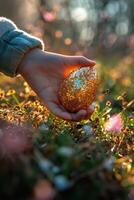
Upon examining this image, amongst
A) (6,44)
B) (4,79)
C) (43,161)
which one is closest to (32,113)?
(6,44)

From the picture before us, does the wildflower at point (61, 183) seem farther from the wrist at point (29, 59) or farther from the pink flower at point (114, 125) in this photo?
the wrist at point (29, 59)

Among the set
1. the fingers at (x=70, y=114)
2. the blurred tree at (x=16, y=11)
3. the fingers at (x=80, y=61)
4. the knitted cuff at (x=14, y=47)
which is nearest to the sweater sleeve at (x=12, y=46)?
the knitted cuff at (x=14, y=47)

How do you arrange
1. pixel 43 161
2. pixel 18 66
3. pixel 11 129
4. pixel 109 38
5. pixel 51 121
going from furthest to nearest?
pixel 109 38 → pixel 18 66 → pixel 51 121 → pixel 11 129 → pixel 43 161

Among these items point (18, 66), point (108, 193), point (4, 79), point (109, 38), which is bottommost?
point (108, 193)

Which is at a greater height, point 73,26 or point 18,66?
point 73,26

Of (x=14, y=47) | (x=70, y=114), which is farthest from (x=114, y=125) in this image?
(x=14, y=47)

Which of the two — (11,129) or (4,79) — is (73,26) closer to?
(4,79)
